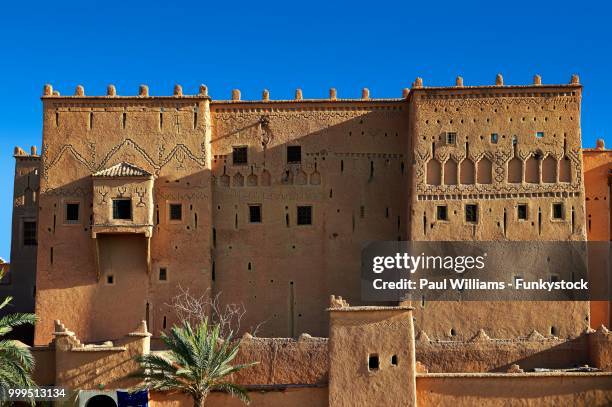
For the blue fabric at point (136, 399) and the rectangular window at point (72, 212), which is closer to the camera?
the blue fabric at point (136, 399)

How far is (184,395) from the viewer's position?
121 ft

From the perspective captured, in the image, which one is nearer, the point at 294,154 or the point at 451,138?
the point at 451,138

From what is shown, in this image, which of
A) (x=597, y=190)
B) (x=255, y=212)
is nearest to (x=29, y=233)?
(x=255, y=212)

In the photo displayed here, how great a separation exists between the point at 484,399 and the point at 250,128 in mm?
15494

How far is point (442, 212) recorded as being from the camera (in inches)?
1743

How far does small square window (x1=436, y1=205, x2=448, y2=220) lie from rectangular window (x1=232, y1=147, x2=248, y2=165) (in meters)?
7.71

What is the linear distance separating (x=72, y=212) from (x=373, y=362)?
15.2 m

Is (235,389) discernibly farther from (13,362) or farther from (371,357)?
(13,362)

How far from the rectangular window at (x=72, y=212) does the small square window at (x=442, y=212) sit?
13.4 metres

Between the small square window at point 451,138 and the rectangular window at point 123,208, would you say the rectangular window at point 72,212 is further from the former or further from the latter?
the small square window at point 451,138

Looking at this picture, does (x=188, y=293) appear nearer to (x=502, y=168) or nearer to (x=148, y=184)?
(x=148, y=184)

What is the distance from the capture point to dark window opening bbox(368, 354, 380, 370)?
35875 mm

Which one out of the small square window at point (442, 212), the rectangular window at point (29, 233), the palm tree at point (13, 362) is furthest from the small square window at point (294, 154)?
the palm tree at point (13, 362)

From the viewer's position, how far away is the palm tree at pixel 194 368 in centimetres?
3575
